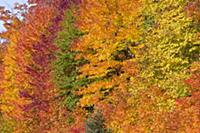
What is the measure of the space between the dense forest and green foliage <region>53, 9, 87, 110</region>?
0.20 ft

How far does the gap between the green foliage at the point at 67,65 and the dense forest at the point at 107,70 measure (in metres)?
0.06

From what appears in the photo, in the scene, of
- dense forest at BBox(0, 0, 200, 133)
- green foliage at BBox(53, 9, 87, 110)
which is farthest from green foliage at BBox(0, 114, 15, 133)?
green foliage at BBox(53, 9, 87, 110)

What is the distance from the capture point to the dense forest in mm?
28881

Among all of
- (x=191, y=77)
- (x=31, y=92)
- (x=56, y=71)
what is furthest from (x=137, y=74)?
(x=31, y=92)

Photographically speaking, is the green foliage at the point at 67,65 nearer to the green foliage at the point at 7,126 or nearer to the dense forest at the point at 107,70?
the dense forest at the point at 107,70

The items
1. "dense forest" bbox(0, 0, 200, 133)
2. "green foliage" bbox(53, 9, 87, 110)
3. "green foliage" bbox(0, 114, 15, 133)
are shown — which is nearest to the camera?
"dense forest" bbox(0, 0, 200, 133)

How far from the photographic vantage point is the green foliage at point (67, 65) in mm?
39312

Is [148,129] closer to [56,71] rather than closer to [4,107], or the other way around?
[56,71]

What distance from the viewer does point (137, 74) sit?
1261 inches

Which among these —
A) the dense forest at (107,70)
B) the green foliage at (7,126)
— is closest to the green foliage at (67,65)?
the dense forest at (107,70)

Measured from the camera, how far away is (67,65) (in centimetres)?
4028

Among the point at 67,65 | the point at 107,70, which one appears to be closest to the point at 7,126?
the point at 67,65

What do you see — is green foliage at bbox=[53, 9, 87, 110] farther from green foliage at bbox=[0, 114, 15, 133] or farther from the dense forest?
green foliage at bbox=[0, 114, 15, 133]

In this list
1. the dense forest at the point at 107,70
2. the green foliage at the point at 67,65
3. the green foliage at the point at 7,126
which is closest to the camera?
the dense forest at the point at 107,70
